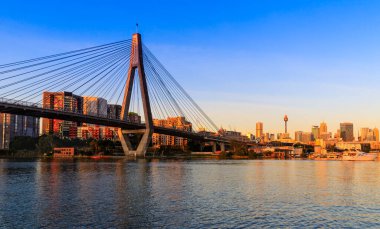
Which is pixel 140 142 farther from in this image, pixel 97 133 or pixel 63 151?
pixel 97 133

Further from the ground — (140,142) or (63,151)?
(140,142)

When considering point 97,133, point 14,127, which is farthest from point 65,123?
point 14,127

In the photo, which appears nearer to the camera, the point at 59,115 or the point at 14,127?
the point at 59,115

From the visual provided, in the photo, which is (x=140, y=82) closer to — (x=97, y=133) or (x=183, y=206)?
(x=183, y=206)

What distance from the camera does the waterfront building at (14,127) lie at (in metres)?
148

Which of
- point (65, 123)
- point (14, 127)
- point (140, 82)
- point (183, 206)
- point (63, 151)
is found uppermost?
point (140, 82)

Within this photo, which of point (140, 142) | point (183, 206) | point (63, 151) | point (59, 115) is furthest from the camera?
point (63, 151)

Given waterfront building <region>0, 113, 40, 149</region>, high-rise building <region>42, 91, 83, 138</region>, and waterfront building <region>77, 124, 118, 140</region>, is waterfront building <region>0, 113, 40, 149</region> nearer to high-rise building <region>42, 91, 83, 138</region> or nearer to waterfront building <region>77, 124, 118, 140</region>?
high-rise building <region>42, 91, 83, 138</region>

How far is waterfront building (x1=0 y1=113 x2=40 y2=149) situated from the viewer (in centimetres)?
14850

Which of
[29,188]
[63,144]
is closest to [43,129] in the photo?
[63,144]

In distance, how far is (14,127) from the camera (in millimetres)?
159000

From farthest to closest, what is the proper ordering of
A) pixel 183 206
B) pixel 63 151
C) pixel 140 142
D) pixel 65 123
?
pixel 65 123
pixel 63 151
pixel 140 142
pixel 183 206

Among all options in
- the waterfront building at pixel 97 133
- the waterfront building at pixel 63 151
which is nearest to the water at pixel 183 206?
the waterfront building at pixel 63 151

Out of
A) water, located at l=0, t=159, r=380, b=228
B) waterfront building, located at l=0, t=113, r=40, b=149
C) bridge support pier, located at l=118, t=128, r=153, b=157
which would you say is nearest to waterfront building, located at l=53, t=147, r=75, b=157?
waterfront building, located at l=0, t=113, r=40, b=149
